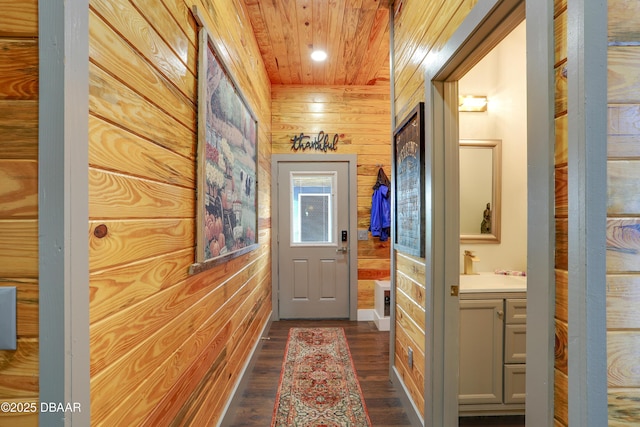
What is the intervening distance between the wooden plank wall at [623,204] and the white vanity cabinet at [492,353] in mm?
1215

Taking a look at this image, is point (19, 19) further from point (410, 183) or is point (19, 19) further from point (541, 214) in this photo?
point (410, 183)

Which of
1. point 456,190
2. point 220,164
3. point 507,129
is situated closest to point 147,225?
point 220,164

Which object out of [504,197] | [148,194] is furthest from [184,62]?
[504,197]

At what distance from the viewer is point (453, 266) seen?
63.7 inches

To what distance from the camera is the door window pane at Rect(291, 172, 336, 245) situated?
3998 millimetres

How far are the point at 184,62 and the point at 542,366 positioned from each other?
1680 millimetres

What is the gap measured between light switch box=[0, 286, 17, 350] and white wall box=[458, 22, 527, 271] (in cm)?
260

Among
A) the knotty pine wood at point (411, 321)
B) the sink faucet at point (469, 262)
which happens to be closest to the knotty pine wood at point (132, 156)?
the knotty pine wood at point (411, 321)

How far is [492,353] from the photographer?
1930 millimetres

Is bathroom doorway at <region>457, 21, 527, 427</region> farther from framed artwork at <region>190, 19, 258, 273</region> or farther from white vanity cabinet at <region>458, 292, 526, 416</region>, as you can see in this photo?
framed artwork at <region>190, 19, 258, 273</region>

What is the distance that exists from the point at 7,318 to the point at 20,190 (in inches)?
10.8

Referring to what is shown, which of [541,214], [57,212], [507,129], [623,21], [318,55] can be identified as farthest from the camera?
[318,55]

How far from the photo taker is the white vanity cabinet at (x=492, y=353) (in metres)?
1.92

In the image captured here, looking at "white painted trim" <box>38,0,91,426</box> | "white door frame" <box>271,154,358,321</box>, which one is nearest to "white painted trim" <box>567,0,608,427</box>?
"white painted trim" <box>38,0,91,426</box>
